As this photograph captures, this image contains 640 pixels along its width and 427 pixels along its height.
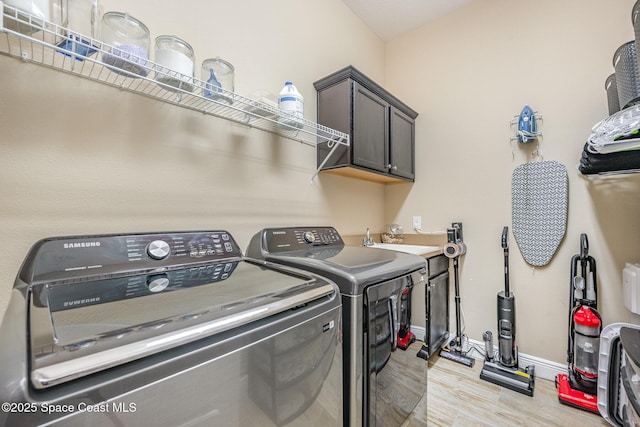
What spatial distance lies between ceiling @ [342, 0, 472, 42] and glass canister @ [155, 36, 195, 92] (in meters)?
1.93

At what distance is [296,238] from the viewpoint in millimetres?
1598

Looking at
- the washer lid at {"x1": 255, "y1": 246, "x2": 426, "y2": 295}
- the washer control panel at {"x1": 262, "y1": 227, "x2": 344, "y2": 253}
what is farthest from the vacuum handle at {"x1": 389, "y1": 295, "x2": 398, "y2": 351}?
the washer control panel at {"x1": 262, "y1": 227, "x2": 344, "y2": 253}

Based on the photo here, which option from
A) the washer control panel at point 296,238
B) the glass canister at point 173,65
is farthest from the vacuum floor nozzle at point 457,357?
the glass canister at point 173,65

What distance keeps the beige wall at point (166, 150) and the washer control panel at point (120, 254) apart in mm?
127

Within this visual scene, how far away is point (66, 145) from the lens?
3.31 ft

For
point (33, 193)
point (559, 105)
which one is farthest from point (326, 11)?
point (33, 193)

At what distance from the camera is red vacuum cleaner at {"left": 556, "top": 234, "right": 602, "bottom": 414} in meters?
1.70

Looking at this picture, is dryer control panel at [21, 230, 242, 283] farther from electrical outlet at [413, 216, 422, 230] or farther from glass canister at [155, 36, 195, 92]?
electrical outlet at [413, 216, 422, 230]

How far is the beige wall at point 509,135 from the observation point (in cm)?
185

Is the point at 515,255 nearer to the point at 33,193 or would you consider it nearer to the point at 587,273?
the point at 587,273

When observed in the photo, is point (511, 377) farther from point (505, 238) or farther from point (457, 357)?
point (505, 238)

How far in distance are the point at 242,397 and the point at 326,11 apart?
2.64 m

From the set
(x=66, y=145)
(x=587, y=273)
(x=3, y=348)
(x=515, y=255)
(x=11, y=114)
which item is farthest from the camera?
(x=515, y=255)

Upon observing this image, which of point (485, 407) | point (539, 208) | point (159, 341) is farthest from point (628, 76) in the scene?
point (159, 341)
